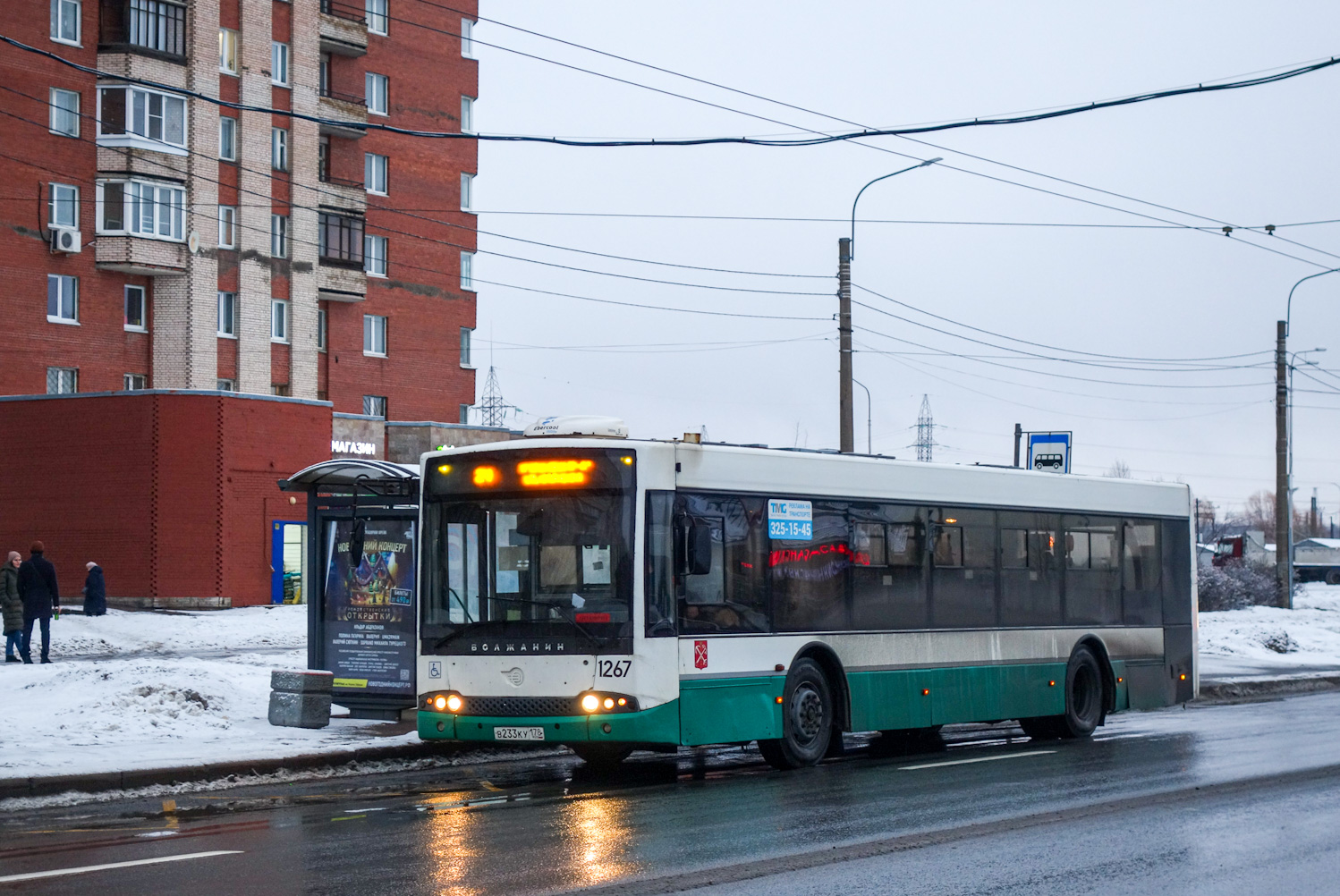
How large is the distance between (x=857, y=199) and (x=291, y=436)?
1806 centimetres

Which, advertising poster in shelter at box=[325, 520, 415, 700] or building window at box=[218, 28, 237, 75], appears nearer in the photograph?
advertising poster in shelter at box=[325, 520, 415, 700]

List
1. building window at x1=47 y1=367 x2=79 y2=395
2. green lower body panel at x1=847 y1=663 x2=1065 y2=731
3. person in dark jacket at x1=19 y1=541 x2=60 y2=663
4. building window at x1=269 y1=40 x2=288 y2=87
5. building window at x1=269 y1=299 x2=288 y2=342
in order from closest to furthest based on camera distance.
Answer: green lower body panel at x1=847 y1=663 x2=1065 y2=731 < person in dark jacket at x1=19 y1=541 x2=60 y2=663 < building window at x1=47 y1=367 x2=79 y2=395 < building window at x1=269 y1=40 x2=288 y2=87 < building window at x1=269 y1=299 x2=288 y2=342

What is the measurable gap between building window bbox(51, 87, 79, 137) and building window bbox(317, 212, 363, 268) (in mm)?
8973

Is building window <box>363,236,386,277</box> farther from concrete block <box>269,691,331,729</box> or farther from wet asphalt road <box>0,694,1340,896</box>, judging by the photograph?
wet asphalt road <box>0,694,1340,896</box>

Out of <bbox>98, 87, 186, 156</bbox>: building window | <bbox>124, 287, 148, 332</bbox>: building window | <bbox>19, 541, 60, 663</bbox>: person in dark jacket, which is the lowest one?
<bbox>19, 541, 60, 663</bbox>: person in dark jacket

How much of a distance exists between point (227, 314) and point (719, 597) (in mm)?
38796

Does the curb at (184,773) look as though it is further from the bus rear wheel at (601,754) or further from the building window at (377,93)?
the building window at (377,93)

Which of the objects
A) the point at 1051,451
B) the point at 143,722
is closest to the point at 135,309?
the point at 1051,451

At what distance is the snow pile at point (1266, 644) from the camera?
29.6m

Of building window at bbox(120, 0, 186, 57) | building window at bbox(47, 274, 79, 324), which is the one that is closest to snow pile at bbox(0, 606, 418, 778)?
building window at bbox(47, 274, 79, 324)

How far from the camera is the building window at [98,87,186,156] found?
46.2 m

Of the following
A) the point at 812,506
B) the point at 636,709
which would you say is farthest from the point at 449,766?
the point at 812,506

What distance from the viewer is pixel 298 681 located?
1566cm

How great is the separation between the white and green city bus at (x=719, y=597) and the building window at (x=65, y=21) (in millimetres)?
37317
